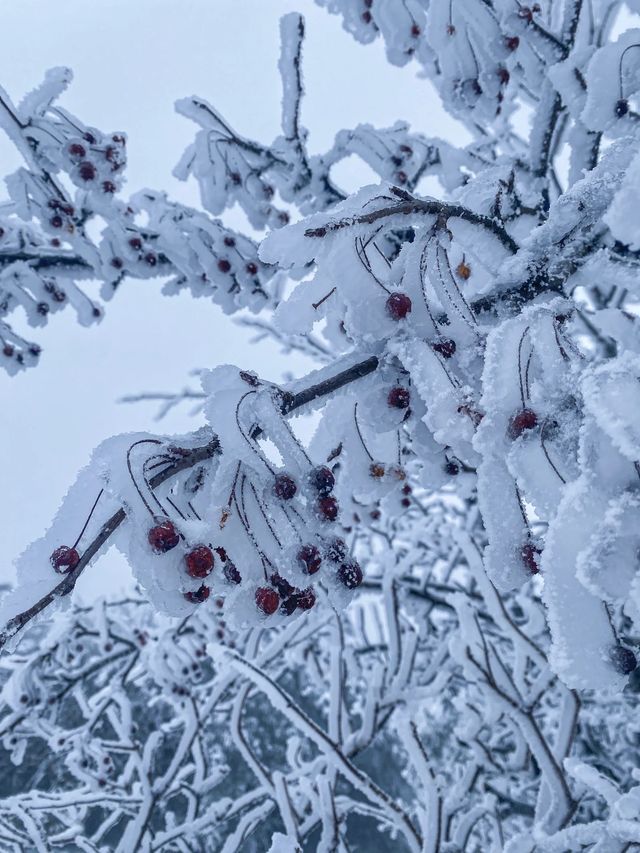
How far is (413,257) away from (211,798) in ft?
50.2

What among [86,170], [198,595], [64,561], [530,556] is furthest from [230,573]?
[86,170]

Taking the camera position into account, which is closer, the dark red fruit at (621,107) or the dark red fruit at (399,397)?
the dark red fruit at (399,397)

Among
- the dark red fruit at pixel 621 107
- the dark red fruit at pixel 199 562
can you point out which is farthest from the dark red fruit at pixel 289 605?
the dark red fruit at pixel 621 107

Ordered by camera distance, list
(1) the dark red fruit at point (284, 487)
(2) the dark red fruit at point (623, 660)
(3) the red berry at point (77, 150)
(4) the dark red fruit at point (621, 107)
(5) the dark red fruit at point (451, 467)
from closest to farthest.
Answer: (2) the dark red fruit at point (623, 660) < (1) the dark red fruit at point (284, 487) < (5) the dark red fruit at point (451, 467) < (4) the dark red fruit at point (621, 107) < (3) the red berry at point (77, 150)

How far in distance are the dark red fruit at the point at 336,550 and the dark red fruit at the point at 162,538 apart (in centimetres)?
31

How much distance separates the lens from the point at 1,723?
448 centimetres

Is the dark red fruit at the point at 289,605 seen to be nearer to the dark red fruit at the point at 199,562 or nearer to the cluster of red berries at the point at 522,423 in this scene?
the dark red fruit at the point at 199,562

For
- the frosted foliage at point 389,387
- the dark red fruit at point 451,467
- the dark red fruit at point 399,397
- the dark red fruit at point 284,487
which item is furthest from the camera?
the dark red fruit at point 451,467

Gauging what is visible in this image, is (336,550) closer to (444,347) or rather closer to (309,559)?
(309,559)

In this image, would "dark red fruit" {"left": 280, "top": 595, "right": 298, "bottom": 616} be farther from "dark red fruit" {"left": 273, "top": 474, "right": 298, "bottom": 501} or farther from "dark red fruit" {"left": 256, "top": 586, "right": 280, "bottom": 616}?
"dark red fruit" {"left": 273, "top": 474, "right": 298, "bottom": 501}

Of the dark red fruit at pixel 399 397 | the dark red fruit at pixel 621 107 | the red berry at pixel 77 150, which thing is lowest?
the dark red fruit at pixel 399 397

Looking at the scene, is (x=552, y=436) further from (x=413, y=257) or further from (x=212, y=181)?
(x=212, y=181)

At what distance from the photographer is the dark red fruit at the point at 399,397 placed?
1.45 meters

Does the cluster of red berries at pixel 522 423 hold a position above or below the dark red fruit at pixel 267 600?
above
